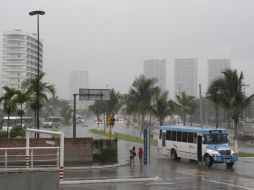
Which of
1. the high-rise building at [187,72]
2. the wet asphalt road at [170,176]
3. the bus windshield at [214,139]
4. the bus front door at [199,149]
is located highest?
the high-rise building at [187,72]

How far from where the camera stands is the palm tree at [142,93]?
237 feet

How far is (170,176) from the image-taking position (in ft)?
98.6

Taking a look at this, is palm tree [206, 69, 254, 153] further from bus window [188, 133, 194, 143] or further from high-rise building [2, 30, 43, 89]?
high-rise building [2, 30, 43, 89]

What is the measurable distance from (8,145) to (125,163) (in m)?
8.38

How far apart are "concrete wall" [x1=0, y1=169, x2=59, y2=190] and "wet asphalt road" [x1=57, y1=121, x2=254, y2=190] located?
5.83 metres

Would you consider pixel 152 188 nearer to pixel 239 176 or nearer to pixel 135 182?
pixel 135 182

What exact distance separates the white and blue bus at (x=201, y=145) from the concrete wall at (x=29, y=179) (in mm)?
20303

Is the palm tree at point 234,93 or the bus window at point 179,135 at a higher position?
the palm tree at point 234,93

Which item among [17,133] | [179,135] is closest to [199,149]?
[179,135]

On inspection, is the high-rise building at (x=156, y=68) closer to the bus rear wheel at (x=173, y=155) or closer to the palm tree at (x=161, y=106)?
the palm tree at (x=161, y=106)

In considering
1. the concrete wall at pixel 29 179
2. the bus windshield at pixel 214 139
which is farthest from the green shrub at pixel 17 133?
the concrete wall at pixel 29 179

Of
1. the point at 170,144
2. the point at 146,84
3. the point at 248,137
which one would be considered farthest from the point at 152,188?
the point at 248,137

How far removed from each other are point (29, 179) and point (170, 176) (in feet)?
44.4

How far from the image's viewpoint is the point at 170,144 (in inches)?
1663
